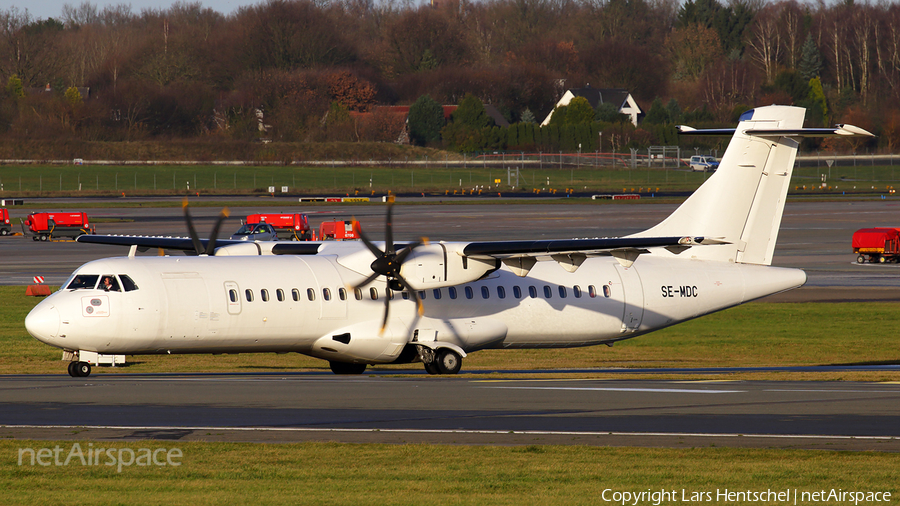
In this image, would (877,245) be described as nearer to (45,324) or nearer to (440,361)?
(440,361)

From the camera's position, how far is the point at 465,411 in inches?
667

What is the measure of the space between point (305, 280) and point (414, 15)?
159345mm

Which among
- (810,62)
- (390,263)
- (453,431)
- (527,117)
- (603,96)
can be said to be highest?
(810,62)

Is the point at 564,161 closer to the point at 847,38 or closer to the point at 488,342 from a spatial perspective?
the point at 847,38

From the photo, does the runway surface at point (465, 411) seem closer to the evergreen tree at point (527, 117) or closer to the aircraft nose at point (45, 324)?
the aircraft nose at point (45, 324)

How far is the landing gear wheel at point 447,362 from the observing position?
25469 millimetres

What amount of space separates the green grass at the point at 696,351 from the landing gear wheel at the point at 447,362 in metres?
2.53

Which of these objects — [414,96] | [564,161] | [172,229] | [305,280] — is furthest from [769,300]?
[414,96]

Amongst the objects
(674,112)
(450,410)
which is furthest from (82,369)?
(674,112)

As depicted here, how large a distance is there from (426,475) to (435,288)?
41.1 ft

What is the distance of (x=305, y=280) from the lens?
24.3 meters

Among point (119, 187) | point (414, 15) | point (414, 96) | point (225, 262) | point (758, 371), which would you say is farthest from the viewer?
point (414, 15)

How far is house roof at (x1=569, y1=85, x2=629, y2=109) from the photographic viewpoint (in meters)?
155

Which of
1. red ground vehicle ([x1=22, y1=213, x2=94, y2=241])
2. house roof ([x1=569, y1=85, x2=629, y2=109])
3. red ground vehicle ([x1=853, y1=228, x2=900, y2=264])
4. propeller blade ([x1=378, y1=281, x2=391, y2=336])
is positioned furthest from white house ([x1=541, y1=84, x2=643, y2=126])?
propeller blade ([x1=378, y1=281, x2=391, y2=336])
